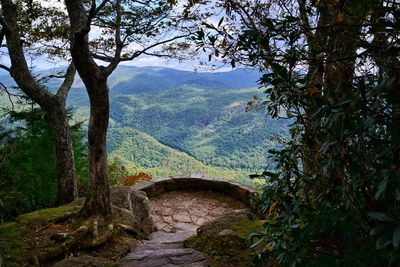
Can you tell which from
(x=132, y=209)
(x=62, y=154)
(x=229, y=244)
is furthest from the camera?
(x=62, y=154)

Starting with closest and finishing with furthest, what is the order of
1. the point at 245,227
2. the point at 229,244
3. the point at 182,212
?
the point at 229,244 < the point at 245,227 < the point at 182,212

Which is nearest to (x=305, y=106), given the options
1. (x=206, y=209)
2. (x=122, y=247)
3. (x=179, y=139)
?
(x=122, y=247)

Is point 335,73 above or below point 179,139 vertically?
above

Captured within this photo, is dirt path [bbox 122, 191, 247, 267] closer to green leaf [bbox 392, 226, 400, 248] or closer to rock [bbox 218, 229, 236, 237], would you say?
rock [bbox 218, 229, 236, 237]

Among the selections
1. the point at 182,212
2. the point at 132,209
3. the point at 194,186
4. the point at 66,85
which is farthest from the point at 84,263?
the point at 194,186

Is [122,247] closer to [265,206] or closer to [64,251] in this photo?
[64,251]

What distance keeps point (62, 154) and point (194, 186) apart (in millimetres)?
3361

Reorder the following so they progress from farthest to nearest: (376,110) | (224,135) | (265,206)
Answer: (224,135) < (265,206) < (376,110)

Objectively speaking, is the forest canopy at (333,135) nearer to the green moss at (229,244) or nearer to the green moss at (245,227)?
the green moss at (229,244)

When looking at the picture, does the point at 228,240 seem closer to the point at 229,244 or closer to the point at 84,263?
the point at 229,244

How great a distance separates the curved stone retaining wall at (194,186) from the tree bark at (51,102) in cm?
152

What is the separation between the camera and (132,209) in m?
6.43

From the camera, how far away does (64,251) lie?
14.3 ft

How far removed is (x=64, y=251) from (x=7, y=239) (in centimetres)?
87
